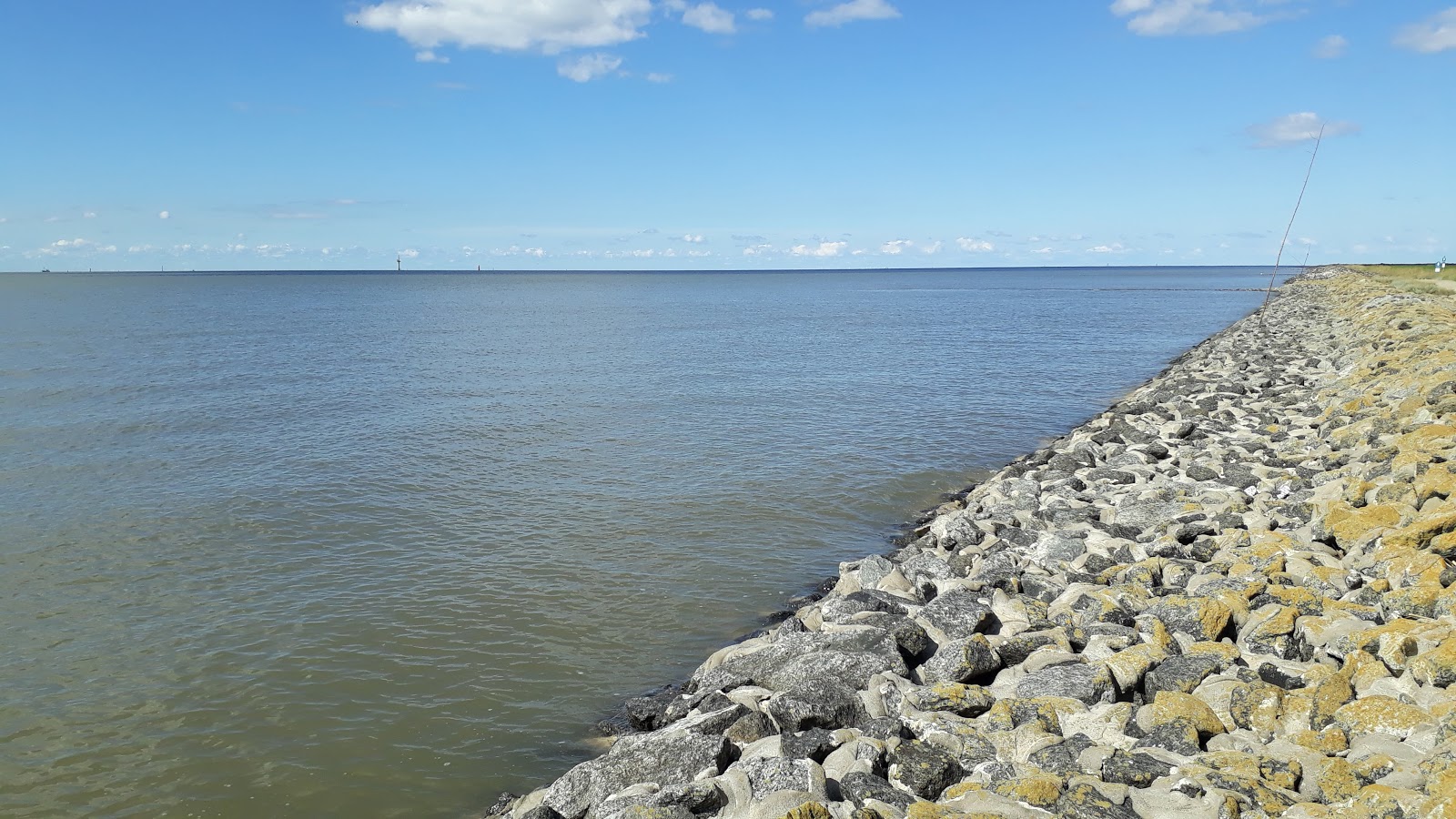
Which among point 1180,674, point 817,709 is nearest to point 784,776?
point 817,709

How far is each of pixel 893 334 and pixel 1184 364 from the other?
2557 centimetres

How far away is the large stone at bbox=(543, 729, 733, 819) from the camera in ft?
23.6

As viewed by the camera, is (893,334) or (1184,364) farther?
(893,334)

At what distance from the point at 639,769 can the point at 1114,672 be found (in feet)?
14.3

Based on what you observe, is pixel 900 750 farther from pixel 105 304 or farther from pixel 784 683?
pixel 105 304

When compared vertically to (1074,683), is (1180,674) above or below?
above

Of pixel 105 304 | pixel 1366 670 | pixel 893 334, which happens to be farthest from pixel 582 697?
pixel 105 304

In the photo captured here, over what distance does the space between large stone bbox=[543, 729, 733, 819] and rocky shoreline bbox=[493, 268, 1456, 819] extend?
0.06 ft

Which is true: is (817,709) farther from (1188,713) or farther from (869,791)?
(1188,713)

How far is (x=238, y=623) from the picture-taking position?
11.9 meters

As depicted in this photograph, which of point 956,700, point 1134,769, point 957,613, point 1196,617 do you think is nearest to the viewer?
point 1134,769

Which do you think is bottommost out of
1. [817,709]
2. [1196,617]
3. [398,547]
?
[398,547]

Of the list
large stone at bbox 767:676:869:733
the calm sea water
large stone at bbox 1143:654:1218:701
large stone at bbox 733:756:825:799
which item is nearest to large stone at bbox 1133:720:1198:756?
large stone at bbox 1143:654:1218:701

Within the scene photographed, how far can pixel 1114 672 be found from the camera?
8.03 metres
